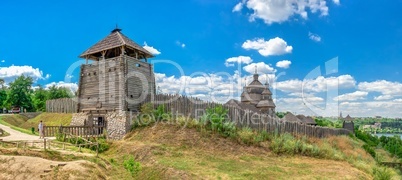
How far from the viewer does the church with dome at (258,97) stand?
136 ft

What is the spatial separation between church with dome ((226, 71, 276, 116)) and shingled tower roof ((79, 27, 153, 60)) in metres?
21.9

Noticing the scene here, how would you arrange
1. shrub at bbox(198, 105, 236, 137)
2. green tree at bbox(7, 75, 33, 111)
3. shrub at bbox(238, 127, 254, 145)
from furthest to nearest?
green tree at bbox(7, 75, 33, 111), shrub at bbox(198, 105, 236, 137), shrub at bbox(238, 127, 254, 145)

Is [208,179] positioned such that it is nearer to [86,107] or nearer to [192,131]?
[192,131]

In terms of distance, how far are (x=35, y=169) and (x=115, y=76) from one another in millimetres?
10932

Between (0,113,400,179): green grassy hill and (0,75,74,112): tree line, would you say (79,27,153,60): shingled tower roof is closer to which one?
(0,113,400,179): green grassy hill

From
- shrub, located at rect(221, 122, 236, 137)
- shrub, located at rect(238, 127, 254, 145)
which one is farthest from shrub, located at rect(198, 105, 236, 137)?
shrub, located at rect(238, 127, 254, 145)

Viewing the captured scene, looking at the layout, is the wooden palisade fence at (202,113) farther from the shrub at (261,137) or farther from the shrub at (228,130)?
the shrub at (228,130)

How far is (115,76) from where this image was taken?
21031 mm

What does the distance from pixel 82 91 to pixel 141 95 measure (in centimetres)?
489

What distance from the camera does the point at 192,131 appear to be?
1772cm

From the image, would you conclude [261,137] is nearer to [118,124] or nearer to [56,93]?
[118,124]

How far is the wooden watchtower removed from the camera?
2075 centimetres

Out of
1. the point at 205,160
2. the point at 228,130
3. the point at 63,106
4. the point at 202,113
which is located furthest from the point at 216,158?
the point at 63,106

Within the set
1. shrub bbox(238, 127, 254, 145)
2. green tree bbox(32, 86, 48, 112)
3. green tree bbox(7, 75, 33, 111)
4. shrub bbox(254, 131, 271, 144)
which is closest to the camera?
shrub bbox(238, 127, 254, 145)
